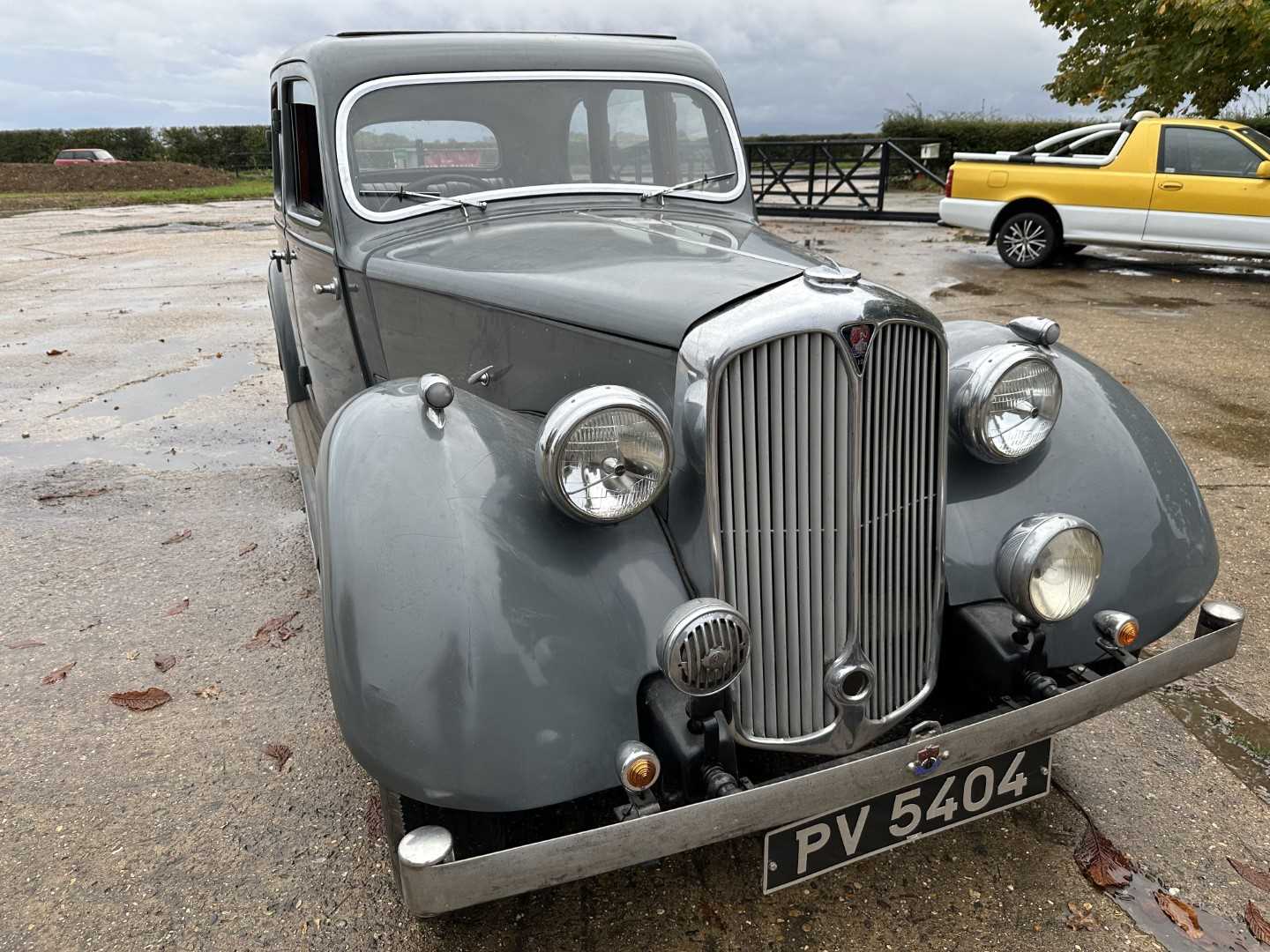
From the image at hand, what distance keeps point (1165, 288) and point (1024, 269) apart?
5.11 feet

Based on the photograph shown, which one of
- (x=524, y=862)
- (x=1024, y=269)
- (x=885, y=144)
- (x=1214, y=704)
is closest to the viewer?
(x=524, y=862)

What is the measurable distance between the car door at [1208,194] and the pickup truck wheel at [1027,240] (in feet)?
3.30

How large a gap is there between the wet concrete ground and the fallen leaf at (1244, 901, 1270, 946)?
35mm

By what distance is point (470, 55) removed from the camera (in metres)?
3.29

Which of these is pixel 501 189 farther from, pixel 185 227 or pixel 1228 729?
pixel 185 227

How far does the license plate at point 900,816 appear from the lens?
6.07ft

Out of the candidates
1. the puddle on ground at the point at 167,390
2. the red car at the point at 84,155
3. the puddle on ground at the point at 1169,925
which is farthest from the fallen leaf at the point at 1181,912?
the red car at the point at 84,155

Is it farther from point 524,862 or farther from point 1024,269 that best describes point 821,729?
point 1024,269

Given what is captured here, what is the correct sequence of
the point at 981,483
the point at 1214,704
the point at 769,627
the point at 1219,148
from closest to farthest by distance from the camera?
the point at 769,627, the point at 981,483, the point at 1214,704, the point at 1219,148

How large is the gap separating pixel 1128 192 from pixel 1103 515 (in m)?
9.15

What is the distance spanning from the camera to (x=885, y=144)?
53.7 feet

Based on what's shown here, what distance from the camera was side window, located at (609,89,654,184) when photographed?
346 cm

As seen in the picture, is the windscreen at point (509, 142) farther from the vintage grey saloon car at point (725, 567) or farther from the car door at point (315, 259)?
the vintage grey saloon car at point (725, 567)

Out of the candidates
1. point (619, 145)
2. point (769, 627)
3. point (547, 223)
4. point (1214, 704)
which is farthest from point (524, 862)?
point (619, 145)
